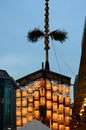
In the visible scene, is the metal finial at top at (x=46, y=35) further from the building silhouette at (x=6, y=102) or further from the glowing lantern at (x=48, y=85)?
the building silhouette at (x=6, y=102)

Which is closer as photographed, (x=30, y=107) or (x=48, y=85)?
(x=48, y=85)

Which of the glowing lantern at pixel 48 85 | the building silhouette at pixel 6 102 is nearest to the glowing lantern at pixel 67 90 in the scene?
the glowing lantern at pixel 48 85

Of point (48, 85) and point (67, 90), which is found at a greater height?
point (48, 85)

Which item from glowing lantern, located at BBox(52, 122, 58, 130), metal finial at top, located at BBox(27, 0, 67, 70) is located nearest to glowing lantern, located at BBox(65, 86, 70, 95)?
glowing lantern, located at BBox(52, 122, 58, 130)

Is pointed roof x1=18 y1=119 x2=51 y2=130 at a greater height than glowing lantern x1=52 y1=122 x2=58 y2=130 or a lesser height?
greater

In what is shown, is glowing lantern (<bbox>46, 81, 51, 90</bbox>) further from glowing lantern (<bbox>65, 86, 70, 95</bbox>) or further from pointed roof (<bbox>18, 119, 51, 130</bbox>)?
pointed roof (<bbox>18, 119, 51, 130</bbox>)

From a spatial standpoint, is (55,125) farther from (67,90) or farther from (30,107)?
(67,90)

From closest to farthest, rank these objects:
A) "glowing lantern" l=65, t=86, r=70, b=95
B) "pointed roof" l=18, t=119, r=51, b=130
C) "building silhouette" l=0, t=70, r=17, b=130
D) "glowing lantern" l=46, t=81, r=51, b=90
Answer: "pointed roof" l=18, t=119, r=51, b=130 < "glowing lantern" l=46, t=81, r=51, b=90 < "glowing lantern" l=65, t=86, r=70, b=95 < "building silhouette" l=0, t=70, r=17, b=130

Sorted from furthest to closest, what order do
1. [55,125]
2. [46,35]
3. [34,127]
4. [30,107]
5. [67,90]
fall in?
[46,35] < [67,90] < [55,125] < [30,107] < [34,127]

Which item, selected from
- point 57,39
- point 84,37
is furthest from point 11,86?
point 84,37

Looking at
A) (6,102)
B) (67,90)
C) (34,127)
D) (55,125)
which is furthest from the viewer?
(6,102)

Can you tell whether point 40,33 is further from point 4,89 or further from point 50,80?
point 4,89

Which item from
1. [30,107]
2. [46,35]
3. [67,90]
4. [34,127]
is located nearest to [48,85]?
[30,107]

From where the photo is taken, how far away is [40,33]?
92.6 ft
